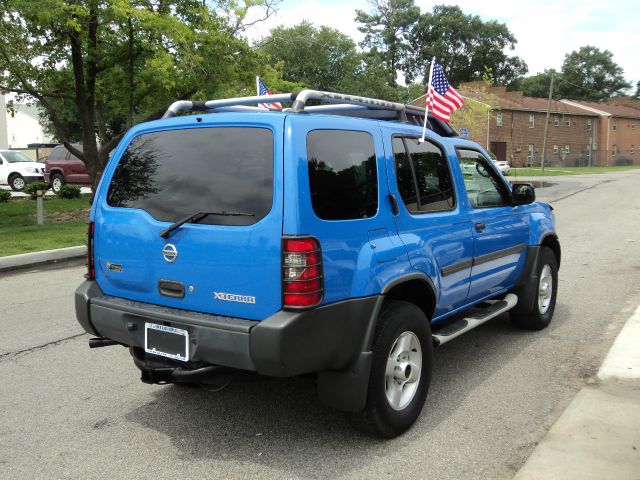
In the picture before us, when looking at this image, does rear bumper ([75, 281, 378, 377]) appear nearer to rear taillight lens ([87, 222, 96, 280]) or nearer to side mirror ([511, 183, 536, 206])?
rear taillight lens ([87, 222, 96, 280])

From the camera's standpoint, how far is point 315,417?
383 centimetres

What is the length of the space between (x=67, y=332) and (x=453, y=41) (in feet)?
268

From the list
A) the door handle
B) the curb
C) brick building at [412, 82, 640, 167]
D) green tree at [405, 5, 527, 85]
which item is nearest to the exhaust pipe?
the door handle

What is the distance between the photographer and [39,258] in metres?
10.0

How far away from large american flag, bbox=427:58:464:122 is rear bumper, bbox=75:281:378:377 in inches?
103

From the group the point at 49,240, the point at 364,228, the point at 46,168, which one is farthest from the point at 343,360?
the point at 46,168

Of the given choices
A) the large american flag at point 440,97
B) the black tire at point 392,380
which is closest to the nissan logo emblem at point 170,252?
the black tire at point 392,380

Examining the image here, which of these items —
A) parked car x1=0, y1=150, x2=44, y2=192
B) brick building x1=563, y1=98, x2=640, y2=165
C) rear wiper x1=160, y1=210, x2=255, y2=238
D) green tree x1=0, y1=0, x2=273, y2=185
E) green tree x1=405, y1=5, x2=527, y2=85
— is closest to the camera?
rear wiper x1=160, y1=210, x2=255, y2=238

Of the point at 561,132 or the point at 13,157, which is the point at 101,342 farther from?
the point at 561,132

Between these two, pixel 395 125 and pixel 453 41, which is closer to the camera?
pixel 395 125

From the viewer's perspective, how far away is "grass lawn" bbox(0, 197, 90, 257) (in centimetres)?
1123

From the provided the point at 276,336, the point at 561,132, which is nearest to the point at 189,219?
the point at 276,336

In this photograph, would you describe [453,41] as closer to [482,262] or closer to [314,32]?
[314,32]

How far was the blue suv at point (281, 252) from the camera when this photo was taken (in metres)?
2.99
